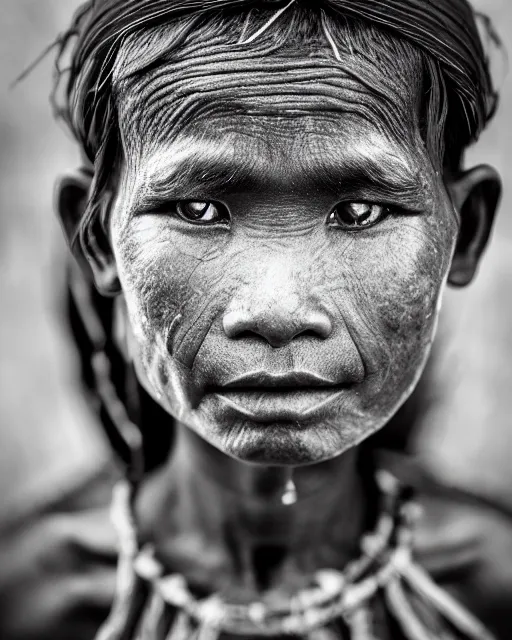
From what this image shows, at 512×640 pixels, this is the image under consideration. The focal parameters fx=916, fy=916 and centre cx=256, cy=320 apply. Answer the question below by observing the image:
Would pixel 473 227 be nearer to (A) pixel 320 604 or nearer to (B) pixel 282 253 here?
(B) pixel 282 253

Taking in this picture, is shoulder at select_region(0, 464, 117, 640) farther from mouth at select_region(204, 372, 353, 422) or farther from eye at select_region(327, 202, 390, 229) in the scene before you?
eye at select_region(327, 202, 390, 229)

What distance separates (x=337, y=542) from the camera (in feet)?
7.46

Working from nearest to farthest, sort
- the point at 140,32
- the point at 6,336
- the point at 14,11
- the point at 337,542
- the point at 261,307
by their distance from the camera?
the point at 261,307
the point at 140,32
the point at 337,542
the point at 14,11
the point at 6,336

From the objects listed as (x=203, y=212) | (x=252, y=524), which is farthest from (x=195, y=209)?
(x=252, y=524)

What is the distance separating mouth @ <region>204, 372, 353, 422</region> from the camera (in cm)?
161

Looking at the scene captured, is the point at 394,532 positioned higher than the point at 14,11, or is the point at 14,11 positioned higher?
the point at 14,11

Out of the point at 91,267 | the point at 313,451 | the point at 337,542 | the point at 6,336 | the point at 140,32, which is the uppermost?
the point at 140,32

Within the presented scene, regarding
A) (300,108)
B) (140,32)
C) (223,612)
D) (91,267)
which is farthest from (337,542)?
(140,32)

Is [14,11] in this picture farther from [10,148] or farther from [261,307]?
[261,307]

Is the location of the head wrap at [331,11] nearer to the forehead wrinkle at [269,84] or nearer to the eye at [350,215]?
the forehead wrinkle at [269,84]

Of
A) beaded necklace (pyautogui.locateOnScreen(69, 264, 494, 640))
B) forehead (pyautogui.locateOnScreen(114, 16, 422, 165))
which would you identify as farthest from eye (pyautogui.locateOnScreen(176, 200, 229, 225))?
beaded necklace (pyautogui.locateOnScreen(69, 264, 494, 640))

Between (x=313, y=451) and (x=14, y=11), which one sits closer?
(x=313, y=451)

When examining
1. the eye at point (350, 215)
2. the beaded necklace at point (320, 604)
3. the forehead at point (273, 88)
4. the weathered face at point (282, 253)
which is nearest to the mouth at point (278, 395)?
the weathered face at point (282, 253)

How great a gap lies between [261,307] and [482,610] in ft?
4.27
